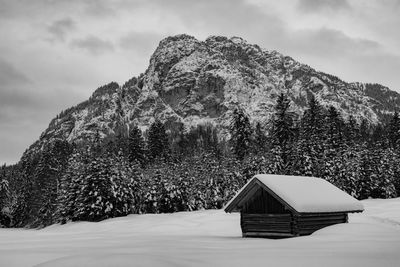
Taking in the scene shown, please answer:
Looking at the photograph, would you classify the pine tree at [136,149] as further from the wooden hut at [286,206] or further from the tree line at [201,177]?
the wooden hut at [286,206]

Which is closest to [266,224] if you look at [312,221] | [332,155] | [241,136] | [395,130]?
[312,221]

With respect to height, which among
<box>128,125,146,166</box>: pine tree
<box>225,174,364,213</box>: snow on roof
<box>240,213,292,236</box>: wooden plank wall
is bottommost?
<box>240,213,292,236</box>: wooden plank wall

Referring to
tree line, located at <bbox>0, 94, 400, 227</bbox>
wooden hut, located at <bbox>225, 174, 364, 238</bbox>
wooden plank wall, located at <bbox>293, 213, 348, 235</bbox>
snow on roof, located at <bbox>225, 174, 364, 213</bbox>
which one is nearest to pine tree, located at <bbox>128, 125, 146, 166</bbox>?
tree line, located at <bbox>0, 94, 400, 227</bbox>

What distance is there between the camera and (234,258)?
36.4ft

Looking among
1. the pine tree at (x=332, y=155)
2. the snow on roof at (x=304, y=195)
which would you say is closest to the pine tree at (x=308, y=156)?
the pine tree at (x=332, y=155)

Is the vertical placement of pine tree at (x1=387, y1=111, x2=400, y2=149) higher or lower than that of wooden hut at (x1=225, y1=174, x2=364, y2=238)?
higher

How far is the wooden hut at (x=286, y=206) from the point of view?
2091 cm

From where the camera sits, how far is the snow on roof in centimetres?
2062

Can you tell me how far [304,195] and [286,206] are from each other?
1831mm

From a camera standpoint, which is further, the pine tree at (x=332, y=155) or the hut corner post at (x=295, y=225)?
the pine tree at (x=332, y=155)

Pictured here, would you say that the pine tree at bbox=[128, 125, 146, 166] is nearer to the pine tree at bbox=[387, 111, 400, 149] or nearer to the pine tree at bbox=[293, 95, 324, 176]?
the pine tree at bbox=[293, 95, 324, 176]

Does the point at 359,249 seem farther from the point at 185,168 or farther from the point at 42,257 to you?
the point at 185,168

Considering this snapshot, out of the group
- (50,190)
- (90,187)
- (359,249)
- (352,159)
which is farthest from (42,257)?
(50,190)

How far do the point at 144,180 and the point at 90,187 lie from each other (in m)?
10.2
